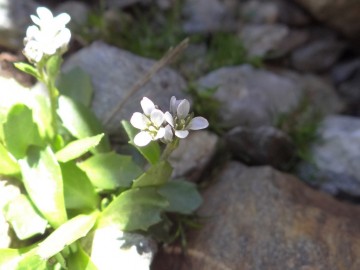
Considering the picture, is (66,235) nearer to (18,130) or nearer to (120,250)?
(120,250)

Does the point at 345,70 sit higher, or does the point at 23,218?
the point at 23,218

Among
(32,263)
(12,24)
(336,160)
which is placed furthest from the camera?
(336,160)

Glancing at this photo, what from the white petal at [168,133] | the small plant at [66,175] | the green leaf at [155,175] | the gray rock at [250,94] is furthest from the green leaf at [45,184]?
the gray rock at [250,94]

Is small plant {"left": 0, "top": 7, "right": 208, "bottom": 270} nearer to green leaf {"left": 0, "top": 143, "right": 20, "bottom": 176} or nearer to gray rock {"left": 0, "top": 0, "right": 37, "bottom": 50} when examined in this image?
green leaf {"left": 0, "top": 143, "right": 20, "bottom": 176}

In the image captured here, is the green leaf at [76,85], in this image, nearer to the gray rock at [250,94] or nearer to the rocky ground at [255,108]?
the rocky ground at [255,108]

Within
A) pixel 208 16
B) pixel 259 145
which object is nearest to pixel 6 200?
pixel 259 145
